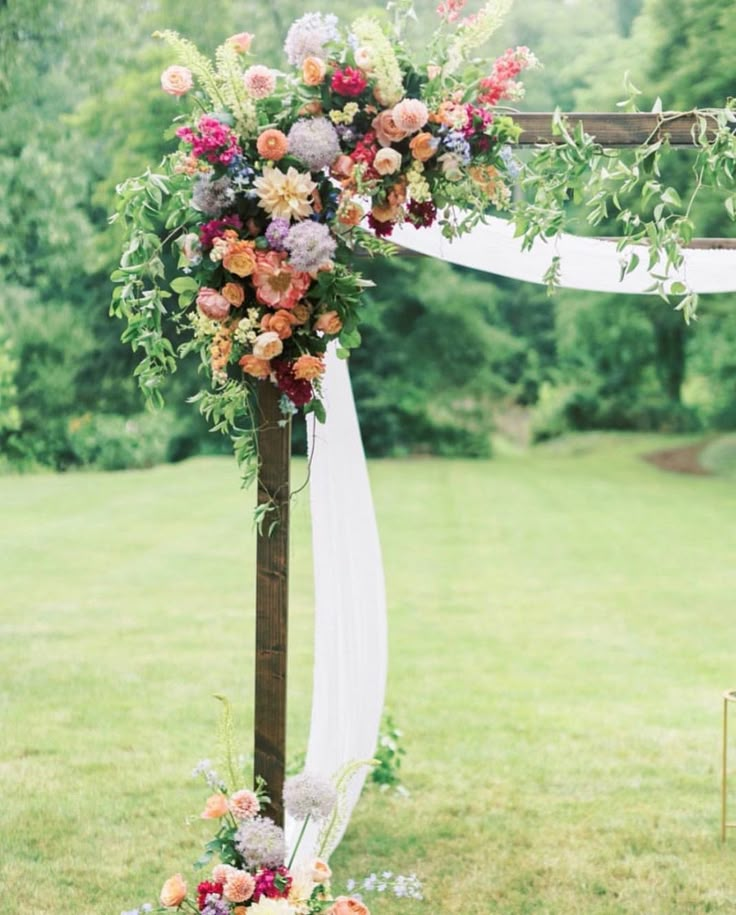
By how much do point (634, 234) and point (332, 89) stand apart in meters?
0.78

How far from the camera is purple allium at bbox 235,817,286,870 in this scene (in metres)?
2.81

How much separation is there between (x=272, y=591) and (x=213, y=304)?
69 cm

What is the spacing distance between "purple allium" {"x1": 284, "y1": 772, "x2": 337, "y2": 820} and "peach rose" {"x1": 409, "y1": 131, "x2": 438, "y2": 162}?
1480 mm

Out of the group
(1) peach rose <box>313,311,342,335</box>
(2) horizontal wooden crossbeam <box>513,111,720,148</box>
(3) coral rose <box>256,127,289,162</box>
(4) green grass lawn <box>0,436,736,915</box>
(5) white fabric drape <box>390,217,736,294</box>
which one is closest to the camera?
(3) coral rose <box>256,127,289,162</box>

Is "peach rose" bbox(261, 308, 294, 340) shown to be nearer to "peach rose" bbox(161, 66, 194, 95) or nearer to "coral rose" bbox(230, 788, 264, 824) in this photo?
"peach rose" bbox(161, 66, 194, 95)

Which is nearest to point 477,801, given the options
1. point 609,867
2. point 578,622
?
point 609,867

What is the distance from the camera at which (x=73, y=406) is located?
18562mm

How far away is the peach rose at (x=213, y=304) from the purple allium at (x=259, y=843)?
1198mm

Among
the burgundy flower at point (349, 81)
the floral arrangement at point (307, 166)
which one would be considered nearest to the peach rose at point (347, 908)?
the floral arrangement at point (307, 166)

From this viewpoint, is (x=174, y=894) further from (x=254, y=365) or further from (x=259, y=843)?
(x=254, y=365)

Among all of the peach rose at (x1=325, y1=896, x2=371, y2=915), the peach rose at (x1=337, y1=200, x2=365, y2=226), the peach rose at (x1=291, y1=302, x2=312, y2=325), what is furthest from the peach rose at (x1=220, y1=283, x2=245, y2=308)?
the peach rose at (x1=325, y1=896, x2=371, y2=915)

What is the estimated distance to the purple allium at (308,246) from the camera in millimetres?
2660

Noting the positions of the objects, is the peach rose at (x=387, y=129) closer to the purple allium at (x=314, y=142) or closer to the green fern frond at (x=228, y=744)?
the purple allium at (x=314, y=142)

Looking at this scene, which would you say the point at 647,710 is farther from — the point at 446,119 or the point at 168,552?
the point at 168,552
